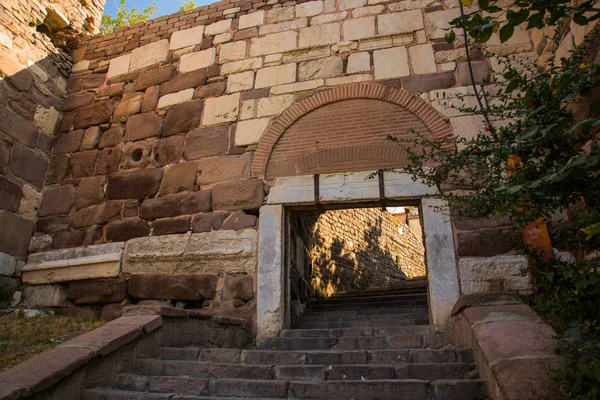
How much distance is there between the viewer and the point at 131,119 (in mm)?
6285

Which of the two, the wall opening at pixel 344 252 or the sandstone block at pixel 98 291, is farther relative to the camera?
the wall opening at pixel 344 252

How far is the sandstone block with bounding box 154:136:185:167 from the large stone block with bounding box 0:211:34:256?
1.96 m

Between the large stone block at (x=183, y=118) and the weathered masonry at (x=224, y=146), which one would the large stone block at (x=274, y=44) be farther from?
the large stone block at (x=183, y=118)

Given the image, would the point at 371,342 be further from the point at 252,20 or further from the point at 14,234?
the point at 14,234

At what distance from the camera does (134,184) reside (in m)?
5.80

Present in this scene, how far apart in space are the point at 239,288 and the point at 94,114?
12.1 feet

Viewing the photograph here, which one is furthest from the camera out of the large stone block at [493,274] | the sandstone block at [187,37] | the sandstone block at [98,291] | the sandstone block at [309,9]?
the sandstone block at [187,37]

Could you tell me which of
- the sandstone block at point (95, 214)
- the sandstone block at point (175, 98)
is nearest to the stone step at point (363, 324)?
the sandstone block at point (95, 214)

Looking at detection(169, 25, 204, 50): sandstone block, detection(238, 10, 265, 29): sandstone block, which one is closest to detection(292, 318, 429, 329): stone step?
detection(238, 10, 265, 29): sandstone block

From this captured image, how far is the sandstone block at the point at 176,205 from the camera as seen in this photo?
211 inches

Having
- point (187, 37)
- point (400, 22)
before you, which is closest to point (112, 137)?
point (187, 37)

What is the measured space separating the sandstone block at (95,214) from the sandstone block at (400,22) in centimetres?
411

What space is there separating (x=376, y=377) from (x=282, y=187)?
253 centimetres

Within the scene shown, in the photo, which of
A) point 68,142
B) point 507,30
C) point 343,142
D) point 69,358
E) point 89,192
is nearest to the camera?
point 507,30
